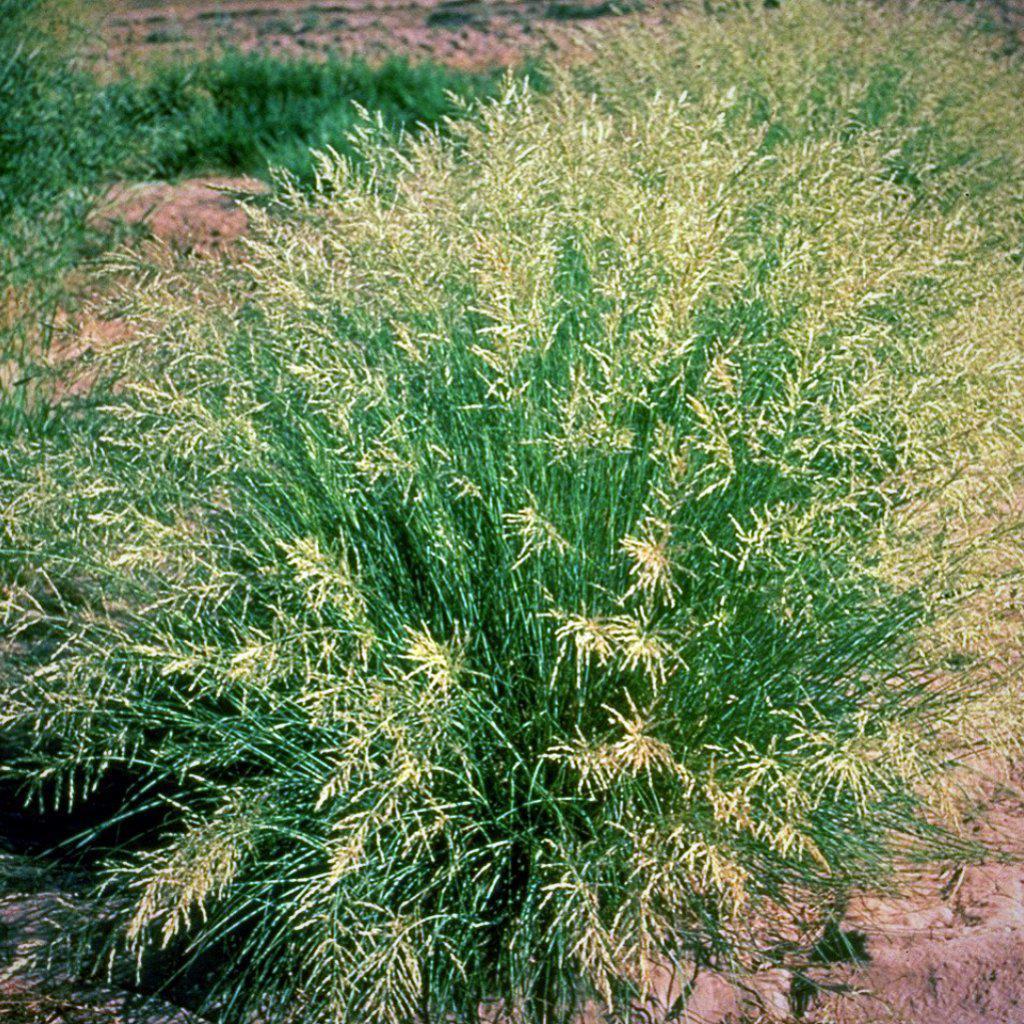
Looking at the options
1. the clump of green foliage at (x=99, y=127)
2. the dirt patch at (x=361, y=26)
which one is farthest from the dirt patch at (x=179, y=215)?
the dirt patch at (x=361, y=26)

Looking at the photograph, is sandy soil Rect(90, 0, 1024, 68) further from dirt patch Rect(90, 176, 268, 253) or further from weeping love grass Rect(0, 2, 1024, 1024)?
weeping love grass Rect(0, 2, 1024, 1024)

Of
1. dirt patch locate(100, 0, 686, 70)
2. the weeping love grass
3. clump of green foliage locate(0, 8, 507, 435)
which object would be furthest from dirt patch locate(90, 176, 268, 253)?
the weeping love grass

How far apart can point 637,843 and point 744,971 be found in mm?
298

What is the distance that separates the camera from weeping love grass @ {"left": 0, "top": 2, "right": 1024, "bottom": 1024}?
7.41 feet

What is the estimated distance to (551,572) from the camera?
2.49 metres

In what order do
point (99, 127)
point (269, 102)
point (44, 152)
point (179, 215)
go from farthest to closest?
point (269, 102), point (179, 215), point (99, 127), point (44, 152)

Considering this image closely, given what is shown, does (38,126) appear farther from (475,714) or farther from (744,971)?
(744,971)

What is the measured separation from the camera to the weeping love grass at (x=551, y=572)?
7.41ft

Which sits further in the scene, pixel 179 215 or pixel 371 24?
pixel 371 24

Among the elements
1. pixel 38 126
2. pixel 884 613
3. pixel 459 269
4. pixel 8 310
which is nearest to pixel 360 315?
pixel 459 269

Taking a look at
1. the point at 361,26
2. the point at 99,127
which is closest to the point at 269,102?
the point at 99,127

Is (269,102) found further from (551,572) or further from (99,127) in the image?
(551,572)

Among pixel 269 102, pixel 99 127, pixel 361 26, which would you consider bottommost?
pixel 361 26

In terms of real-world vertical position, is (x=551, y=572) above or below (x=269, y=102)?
above
